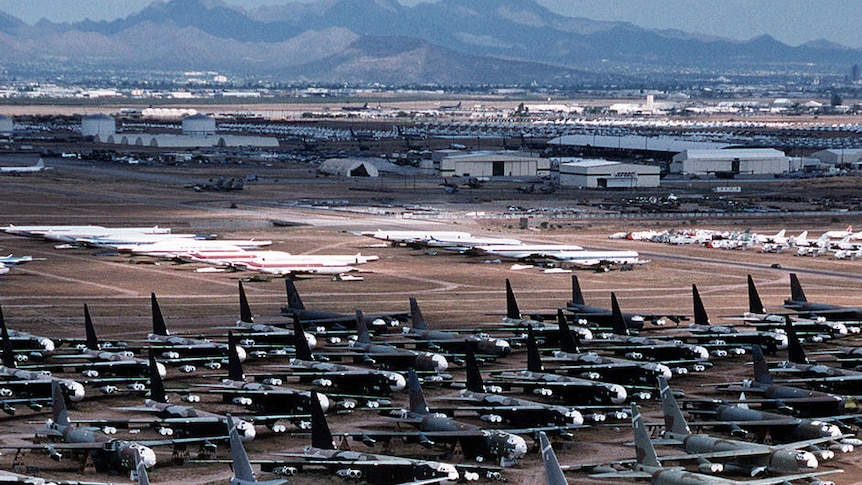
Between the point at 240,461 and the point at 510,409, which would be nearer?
the point at 240,461

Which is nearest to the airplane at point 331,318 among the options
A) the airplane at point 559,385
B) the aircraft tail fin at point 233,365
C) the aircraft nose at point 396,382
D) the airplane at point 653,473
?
the aircraft nose at point 396,382

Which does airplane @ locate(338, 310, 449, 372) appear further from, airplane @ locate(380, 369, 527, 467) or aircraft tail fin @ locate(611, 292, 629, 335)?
airplane @ locate(380, 369, 527, 467)

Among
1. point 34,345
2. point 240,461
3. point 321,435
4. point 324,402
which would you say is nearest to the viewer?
point 240,461

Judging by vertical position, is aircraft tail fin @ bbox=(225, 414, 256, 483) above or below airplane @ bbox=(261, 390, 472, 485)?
above

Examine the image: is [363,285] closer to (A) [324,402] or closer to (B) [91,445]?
(A) [324,402]

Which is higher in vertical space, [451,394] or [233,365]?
[233,365]

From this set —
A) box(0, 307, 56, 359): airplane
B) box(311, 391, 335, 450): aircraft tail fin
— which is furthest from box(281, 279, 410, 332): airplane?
box(311, 391, 335, 450): aircraft tail fin

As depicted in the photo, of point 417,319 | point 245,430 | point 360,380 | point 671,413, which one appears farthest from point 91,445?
point 417,319

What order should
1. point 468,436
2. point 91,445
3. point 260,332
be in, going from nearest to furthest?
1. point 91,445
2. point 468,436
3. point 260,332
